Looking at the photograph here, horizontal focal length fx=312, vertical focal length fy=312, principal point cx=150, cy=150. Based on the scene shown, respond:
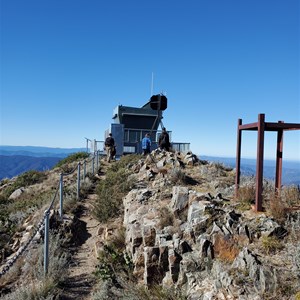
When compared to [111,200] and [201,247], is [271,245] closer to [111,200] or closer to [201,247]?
[201,247]

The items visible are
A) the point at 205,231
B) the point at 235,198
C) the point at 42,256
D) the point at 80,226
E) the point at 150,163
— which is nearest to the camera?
the point at 205,231

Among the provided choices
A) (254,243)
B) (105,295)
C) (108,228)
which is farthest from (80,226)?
(254,243)

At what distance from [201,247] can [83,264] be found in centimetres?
282

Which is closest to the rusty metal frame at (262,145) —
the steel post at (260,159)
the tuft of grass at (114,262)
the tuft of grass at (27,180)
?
the steel post at (260,159)

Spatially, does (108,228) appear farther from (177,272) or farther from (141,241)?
(177,272)

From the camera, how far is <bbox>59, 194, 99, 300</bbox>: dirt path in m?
5.60

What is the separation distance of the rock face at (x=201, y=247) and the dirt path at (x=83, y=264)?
928 millimetres

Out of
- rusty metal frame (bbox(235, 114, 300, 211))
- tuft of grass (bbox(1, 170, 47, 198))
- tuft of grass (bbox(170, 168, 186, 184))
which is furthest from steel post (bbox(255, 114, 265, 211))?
tuft of grass (bbox(1, 170, 47, 198))

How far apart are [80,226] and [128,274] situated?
318 cm

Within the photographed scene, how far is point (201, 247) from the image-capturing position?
539cm

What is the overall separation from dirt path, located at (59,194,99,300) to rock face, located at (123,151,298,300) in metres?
0.93

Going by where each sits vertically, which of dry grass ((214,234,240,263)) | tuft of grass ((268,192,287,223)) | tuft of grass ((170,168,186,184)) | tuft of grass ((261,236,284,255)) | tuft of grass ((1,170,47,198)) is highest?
tuft of grass ((170,168,186,184))

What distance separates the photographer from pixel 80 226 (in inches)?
347

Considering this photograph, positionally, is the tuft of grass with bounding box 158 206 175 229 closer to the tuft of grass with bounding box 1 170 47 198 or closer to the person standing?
the tuft of grass with bounding box 1 170 47 198
